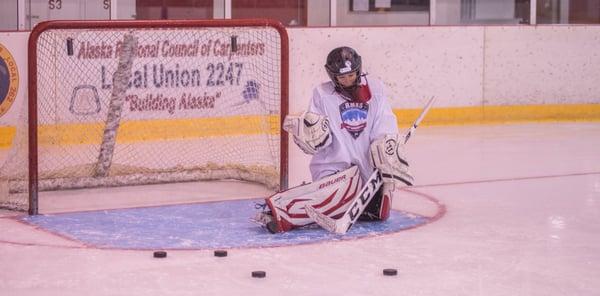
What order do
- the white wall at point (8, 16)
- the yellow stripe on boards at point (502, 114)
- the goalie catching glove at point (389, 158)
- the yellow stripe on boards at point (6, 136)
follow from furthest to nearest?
the yellow stripe on boards at point (502, 114) < the white wall at point (8, 16) < the yellow stripe on boards at point (6, 136) < the goalie catching glove at point (389, 158)

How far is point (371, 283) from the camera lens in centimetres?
452

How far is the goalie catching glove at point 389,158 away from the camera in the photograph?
5.55 m

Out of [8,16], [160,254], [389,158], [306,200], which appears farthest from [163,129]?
[160,254]

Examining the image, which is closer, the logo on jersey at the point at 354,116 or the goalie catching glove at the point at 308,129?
the goalie catching glove at the point at 308,129

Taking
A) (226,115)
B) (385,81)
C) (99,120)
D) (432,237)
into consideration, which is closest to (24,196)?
(99,120)

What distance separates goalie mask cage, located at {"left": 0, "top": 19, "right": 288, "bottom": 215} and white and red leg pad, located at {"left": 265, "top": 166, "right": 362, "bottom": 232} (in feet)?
4.07

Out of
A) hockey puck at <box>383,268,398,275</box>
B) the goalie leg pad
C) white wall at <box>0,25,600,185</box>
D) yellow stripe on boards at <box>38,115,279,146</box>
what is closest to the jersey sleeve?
the goalie leg pad

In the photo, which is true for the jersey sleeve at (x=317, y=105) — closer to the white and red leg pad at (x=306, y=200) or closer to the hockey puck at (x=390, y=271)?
the white and red leg pad at (x=306, y=200)

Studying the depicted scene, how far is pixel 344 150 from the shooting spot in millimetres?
5660

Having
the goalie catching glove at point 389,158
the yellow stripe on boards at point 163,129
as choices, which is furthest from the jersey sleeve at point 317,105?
the yellow stripe on boards at point 163,129

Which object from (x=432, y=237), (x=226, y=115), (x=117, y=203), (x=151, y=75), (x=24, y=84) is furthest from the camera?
(x=24, y=84)

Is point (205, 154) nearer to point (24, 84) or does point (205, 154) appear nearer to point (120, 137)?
point (120, 137)

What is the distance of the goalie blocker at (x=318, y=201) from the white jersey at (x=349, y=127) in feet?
0.29

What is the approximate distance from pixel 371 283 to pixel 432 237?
1026mm
